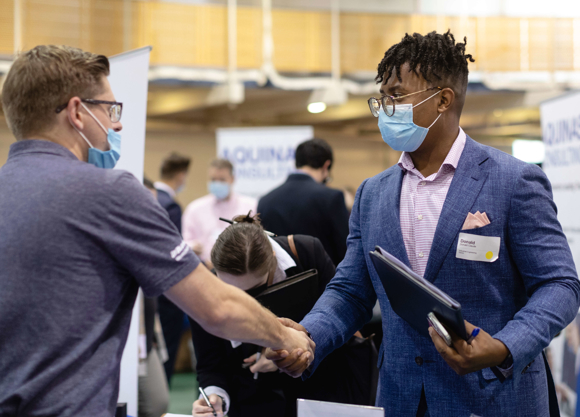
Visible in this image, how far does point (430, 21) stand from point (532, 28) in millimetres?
1865

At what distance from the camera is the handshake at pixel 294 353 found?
1495mm

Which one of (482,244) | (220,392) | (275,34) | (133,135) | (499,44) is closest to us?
(482,244)

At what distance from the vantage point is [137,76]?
8.04ft

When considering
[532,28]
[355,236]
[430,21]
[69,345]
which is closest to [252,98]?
[430,21]

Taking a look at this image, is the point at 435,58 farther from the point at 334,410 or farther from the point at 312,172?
the point at 312,172

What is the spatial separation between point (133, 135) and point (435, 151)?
1398 millimetres

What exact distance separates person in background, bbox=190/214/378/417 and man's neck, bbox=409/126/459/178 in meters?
0.68

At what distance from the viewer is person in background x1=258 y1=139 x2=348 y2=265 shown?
3486 mm

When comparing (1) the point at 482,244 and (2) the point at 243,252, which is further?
(2) the point at 243,252

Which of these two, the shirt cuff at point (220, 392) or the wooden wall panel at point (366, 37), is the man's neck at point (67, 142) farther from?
the wooden wall panel at point (366, 37)

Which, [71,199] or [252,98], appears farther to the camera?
[252,98]

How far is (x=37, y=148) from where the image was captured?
3.65 ft

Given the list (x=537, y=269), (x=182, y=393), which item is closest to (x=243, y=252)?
(x=537, y=269)

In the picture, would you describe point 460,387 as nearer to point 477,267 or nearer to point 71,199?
point 477,267
